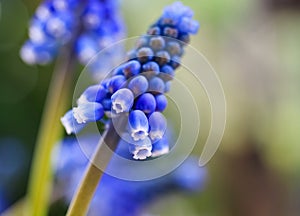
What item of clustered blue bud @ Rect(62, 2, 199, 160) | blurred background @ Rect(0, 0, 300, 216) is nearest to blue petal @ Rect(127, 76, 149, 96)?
clustered blue bud @ Rect(62, 2, 199, 160)

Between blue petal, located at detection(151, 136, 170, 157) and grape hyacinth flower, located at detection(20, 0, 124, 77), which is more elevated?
grape hyacinth flower, located at detection(20, 0, 124, 77)

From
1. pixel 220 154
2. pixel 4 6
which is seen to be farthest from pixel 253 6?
pixel 4 6

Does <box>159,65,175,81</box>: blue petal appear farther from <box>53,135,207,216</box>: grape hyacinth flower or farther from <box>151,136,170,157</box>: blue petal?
<box>53,135,207,216</box>: grape hyacinth flower

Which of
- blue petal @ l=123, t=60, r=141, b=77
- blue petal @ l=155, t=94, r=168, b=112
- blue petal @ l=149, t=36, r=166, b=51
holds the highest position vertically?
blue petal @ l=149, t=36, r=166, b=51

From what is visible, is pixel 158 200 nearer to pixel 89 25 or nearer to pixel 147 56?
pixel 89 25

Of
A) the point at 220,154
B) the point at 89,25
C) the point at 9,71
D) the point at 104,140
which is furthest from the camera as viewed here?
the point at 220,154

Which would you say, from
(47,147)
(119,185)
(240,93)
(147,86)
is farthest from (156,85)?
(240,93)

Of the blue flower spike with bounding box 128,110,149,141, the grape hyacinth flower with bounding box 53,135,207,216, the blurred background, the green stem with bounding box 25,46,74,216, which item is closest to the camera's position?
the blue flower spike with bounding box 128,110,149,141

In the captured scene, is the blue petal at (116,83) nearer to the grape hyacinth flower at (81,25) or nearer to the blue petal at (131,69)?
the blue petal at (131,69)
